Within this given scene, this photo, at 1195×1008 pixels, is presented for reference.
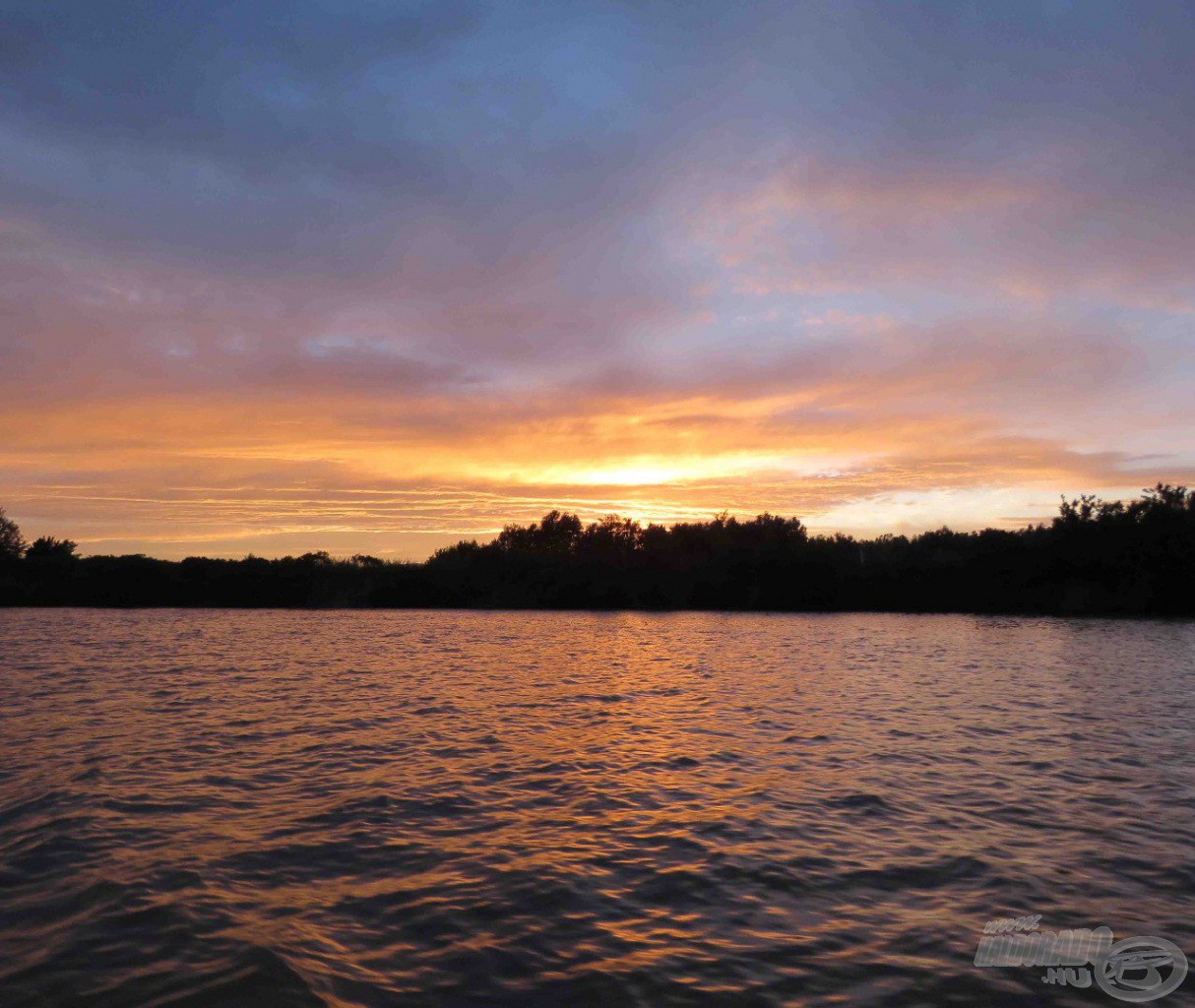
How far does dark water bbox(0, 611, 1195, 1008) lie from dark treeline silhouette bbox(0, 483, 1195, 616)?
72.3 metres

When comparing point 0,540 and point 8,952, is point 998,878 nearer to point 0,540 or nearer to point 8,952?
point 8,952

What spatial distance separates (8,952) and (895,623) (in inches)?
3037

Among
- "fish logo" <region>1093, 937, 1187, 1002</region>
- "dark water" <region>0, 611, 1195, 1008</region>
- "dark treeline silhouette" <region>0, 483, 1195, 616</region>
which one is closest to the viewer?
"fish logo" <region>1093, 937, 1187, 1002</region>

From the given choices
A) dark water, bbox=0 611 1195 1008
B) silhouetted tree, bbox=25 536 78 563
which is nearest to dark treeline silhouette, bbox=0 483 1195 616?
silhouetted tree, bbox=25 536 78 563

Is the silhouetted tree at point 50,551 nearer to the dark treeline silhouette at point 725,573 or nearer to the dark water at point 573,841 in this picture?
the dark treeline silhouette at point 725,573

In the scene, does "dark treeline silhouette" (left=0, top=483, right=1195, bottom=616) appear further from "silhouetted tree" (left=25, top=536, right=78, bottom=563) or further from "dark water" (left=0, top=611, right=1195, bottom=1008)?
"dark water" (left=0, top=611, right=1195, bottom=1008)

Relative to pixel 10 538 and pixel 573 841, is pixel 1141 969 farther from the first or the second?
pixel 10 538

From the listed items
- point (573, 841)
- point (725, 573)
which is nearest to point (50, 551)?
point (725, 573)

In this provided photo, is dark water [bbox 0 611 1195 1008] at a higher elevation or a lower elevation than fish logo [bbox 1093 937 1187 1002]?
lower

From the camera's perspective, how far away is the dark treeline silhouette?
94062 millimetres

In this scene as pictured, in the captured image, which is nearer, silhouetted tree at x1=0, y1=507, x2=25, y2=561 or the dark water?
the dark water

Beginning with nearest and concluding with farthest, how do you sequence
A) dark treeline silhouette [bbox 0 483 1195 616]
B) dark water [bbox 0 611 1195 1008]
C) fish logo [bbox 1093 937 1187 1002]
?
fish logo [bbox 1093 937 1187 1002] → dark water [bbox 0 611 1195 1008] → dark treeline silhouette [bbox 0 483 1195 616]

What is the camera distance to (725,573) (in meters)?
110

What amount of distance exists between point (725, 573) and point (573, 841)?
324ft
